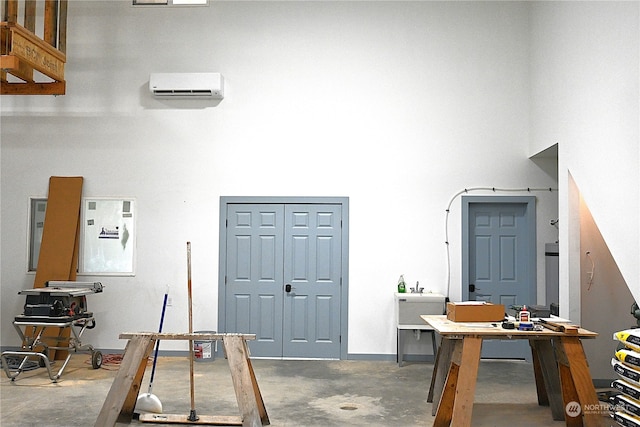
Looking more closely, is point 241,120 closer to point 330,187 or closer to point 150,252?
point 330,187

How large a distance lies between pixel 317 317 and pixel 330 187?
1.69 metres

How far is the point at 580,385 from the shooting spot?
506 centimetres

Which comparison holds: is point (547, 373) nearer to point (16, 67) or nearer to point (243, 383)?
point (243, 383)

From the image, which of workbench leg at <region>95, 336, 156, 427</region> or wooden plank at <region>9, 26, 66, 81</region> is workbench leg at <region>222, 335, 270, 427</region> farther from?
wooden plank at <region>9, 26, 66, 81</region>

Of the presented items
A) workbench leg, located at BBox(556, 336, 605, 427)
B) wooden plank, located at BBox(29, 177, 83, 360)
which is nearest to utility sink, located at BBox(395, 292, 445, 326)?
workbench leg, located at BBox(556, 336, 605, 427)

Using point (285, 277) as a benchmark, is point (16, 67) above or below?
above

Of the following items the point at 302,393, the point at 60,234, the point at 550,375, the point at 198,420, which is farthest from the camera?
the point at 60,234

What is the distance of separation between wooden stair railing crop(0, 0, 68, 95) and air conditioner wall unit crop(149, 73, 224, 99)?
1.16 meters

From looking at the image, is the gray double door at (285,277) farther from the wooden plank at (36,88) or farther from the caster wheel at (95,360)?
the wooden plank at (36,88)

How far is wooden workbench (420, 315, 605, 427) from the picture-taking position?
4.93 metres

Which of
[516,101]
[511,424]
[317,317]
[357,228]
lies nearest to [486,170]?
[516,101]

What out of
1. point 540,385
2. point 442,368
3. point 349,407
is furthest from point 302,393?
point 540,385

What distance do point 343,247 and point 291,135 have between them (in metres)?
1.61

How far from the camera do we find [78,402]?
6.07m
